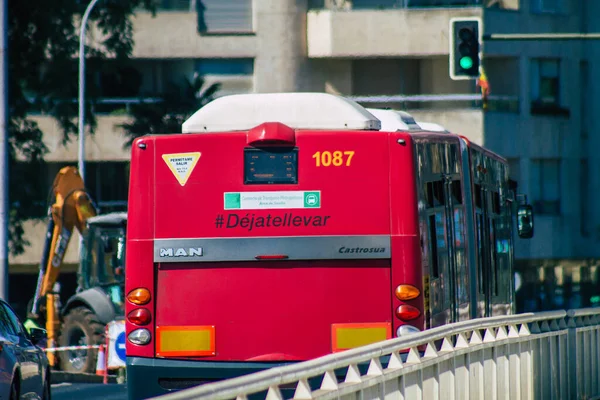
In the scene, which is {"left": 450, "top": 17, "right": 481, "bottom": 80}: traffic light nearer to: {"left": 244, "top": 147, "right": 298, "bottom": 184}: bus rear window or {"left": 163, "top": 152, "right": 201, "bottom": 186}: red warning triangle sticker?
{"left": 244, "top": 147, "right": 298, "bottom": 184}: bus rear window

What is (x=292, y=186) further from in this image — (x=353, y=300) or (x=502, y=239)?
(x=502, y=239)

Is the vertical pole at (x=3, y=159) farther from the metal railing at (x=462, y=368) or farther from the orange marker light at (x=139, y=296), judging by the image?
the orange marker light at (x=139, y=296)

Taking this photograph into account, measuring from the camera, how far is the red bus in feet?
43.2

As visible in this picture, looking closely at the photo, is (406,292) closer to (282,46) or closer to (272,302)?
(272,302)

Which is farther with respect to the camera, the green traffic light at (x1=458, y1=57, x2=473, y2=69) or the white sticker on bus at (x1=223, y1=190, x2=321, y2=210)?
the green traffic light at (x1=458, y1=57, x2=473, y2=69)

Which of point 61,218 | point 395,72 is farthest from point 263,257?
point 395,72

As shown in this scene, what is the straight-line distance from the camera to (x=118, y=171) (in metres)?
49.1

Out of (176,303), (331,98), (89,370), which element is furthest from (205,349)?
(89,370)

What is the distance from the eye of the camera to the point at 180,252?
13.2 meters

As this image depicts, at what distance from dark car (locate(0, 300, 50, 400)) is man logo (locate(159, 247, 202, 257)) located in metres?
1.56

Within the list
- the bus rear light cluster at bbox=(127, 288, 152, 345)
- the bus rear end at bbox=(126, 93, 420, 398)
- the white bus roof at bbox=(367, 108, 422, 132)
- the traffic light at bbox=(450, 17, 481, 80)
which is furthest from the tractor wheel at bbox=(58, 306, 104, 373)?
the bus rear end at bbox=(126, 93, 420, 398)

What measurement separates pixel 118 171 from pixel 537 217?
13493 millimetres

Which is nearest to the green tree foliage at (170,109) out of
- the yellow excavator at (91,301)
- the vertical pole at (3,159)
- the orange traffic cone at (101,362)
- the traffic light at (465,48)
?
the yellow excavator at (91,301)

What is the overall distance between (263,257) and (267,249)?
8cm
